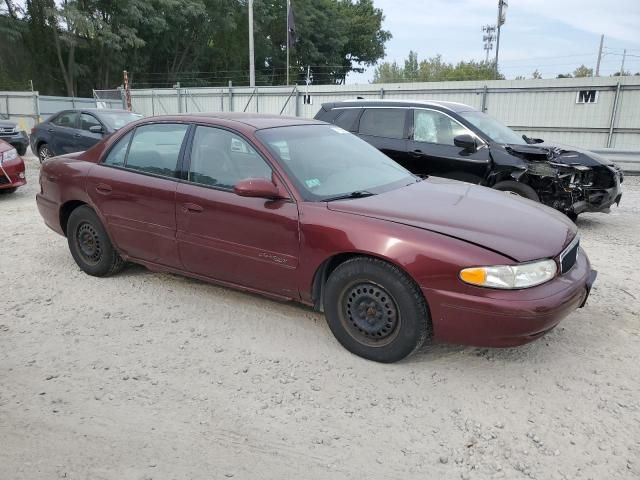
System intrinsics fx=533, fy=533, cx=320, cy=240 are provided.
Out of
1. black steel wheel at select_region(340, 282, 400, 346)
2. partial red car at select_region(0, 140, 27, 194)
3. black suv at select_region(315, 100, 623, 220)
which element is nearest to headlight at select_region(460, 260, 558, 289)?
black steel wheel at select_region(340, 282, 400, 346)

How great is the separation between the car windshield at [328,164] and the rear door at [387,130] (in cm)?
308

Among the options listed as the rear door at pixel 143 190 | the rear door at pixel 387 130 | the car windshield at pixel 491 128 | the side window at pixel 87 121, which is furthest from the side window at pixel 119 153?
the side window at pixel 87 121

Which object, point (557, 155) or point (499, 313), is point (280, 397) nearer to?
point (499, 313)

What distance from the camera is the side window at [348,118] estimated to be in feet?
26.3

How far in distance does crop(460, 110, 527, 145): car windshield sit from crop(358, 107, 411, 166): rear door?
0.85m

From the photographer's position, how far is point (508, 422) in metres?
2.89

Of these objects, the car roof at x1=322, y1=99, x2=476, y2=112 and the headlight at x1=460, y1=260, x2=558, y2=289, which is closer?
the headlight at x1=460, y1=260, x2=558, y2=289

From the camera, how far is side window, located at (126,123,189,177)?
4328mm

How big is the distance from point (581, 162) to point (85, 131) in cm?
975

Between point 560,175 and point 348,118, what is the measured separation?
10.1 ft

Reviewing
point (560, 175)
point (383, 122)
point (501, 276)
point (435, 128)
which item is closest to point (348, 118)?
point (383, 122)

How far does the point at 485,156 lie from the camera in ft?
23.1

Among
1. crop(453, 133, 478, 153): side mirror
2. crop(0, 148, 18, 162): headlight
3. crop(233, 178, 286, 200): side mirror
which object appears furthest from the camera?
crop(0, 148, 18, 162): headlight

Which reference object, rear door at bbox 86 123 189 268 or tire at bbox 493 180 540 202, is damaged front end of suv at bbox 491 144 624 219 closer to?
tire at bbox 493 180 540 202
